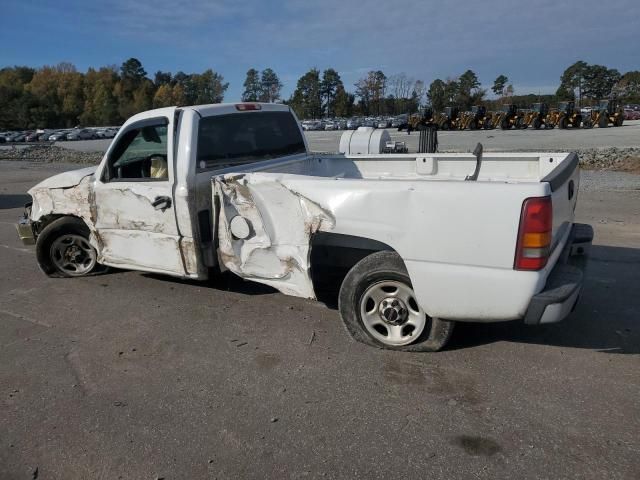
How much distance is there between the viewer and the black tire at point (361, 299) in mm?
3676

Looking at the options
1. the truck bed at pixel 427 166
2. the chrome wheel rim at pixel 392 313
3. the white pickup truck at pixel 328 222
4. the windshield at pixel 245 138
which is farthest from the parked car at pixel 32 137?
the chrome wheel rim at pixel 392 313

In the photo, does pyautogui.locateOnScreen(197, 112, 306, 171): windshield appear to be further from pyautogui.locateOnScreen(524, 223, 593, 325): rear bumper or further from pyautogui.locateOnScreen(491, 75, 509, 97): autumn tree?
pyautogui.locateOnScreen(491, 75, 509, 97): autumn tree

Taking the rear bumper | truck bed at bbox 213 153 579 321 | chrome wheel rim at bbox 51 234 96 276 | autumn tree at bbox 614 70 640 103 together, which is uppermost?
autumn tree at bbox 614 70 640 103

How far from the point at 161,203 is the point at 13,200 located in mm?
10949

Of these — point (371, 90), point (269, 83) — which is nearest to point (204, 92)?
point (269, 83)

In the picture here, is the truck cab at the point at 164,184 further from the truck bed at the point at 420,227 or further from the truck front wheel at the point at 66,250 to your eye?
the truck bed at the point at 420,227

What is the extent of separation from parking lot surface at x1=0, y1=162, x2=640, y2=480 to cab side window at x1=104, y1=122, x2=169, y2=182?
131 cm

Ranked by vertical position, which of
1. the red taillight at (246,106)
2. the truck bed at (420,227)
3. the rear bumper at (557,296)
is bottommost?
the rear bumper at (557,296)

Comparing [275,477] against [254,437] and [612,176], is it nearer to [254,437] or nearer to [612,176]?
[254,437]

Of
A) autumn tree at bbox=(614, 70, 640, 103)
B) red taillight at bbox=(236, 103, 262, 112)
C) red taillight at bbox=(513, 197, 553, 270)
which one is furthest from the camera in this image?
autumn tree at bbox=(614, 70, 640, 103)

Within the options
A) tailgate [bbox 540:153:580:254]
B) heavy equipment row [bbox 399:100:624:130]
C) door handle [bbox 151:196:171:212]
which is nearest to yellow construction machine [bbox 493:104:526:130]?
heavy equipment row [bbox 399:100:624:130]

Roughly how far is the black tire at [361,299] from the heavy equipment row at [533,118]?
103ft

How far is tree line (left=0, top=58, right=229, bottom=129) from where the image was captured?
355ft

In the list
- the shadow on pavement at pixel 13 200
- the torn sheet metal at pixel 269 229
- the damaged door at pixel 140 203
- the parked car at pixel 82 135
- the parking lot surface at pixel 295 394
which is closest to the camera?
the parking lot surface at pixel 295 394
